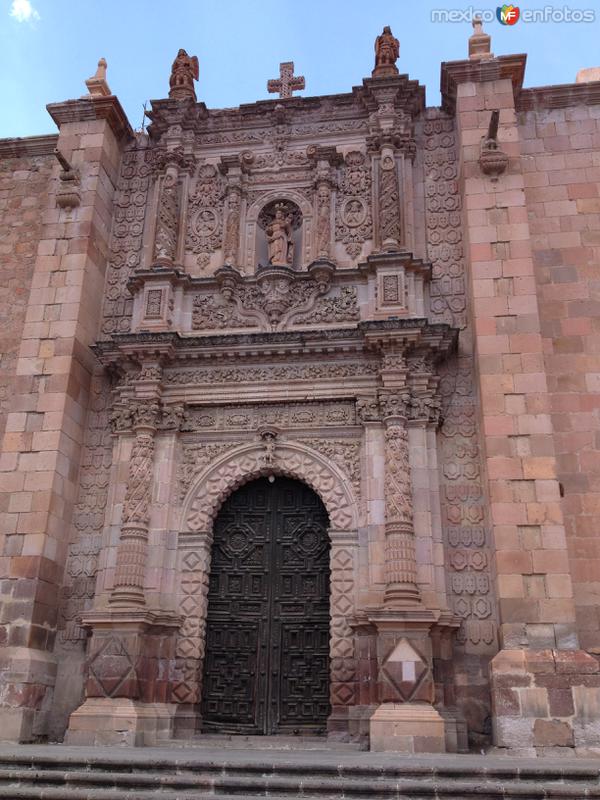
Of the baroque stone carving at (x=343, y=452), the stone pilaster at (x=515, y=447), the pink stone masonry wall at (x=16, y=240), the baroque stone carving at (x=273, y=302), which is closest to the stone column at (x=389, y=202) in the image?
the baroque stone carving at (x=273, y=302)

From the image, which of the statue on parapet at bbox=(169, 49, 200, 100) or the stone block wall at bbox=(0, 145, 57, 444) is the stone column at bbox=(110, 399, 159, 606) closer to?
the stone block wall at bbox=(0, 145, 57, 444)

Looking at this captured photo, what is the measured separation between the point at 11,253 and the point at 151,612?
6.96m

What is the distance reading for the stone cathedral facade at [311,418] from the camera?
389 inches

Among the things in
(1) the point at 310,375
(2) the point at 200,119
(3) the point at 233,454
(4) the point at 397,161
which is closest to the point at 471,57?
(4) the point at 397,161

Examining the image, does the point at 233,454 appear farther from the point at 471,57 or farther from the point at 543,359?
the point at 471,57

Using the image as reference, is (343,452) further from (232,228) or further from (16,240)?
(16,240)

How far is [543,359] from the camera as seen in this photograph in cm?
1099

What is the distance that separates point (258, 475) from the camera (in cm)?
1155

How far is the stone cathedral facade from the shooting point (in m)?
9.88

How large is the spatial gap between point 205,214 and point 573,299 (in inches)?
247

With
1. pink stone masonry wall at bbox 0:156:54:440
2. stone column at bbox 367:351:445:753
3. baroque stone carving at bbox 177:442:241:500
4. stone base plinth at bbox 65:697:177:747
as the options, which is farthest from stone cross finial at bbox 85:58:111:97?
stone base plinth at bbox 65:697:177:747

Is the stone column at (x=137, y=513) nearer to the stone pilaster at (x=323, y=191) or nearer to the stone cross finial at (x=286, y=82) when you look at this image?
the stone pilaster at (x=323, y=191)

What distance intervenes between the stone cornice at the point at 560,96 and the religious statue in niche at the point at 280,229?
4206mm

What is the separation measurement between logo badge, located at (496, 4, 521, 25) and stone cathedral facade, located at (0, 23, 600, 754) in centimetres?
68
